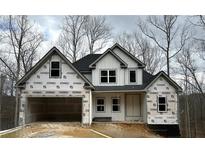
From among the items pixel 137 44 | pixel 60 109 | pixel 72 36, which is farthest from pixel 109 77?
pixel 72 36

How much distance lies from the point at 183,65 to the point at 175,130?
773cm

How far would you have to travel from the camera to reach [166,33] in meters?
23.3

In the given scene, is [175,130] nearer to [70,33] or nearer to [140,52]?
[140,52]

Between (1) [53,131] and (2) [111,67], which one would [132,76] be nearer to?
(2) [111,67]

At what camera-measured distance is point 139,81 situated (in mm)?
17109

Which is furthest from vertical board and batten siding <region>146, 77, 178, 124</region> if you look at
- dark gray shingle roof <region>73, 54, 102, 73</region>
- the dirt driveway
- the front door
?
dark gray shingle roof <region>73, 54, 102, 73</region>

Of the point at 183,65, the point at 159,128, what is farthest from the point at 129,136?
the point at 183,65

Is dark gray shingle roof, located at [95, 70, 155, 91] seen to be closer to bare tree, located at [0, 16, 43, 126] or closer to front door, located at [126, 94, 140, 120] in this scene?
front door, located at [126, 94, 140, 120]

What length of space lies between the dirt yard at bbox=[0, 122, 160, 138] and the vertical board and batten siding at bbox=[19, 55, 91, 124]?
1243mm

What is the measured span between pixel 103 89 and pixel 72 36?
1090cm

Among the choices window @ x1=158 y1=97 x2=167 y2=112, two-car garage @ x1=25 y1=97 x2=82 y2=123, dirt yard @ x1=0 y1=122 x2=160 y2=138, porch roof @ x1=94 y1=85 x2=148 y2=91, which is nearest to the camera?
dirt yard @ x1=0 y1=122 x2=160 y2=138

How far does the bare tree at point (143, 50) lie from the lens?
23031 millimetres

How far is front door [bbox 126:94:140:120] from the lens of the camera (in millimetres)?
16938

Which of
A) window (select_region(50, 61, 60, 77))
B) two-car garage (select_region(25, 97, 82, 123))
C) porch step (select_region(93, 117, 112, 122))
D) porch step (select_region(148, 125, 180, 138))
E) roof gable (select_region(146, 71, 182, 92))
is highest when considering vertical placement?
window (select_region(50, 61, 60, 77))
